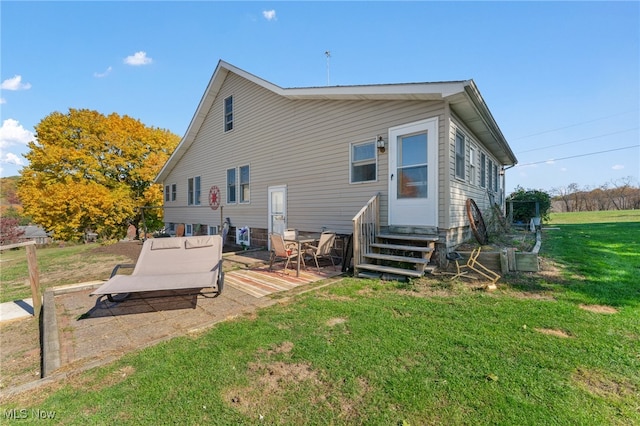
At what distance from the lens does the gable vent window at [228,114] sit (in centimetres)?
1191

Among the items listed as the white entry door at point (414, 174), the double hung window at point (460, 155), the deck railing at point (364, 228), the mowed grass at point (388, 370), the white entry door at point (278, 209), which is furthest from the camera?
the white entry door at point (278, 209)

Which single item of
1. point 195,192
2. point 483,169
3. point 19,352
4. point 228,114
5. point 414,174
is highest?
point 228,114

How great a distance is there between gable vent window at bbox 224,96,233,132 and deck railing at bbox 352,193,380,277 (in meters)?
8.15

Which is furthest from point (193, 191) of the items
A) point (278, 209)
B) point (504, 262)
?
point (504, 262)

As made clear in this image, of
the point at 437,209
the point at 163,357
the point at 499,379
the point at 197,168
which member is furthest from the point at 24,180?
→ the point at 499,379

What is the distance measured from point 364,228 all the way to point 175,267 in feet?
12.5

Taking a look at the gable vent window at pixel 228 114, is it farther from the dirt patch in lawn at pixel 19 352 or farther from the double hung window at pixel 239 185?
the dirt patch in lawn at pixel 19 352

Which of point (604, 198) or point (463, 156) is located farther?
point (604, 198)

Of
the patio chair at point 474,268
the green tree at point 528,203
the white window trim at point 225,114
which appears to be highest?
the white window trim at point 225,114

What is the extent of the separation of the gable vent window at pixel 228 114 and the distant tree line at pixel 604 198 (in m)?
33.2

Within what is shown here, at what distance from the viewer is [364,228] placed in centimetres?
620

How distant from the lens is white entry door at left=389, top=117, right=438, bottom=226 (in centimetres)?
606

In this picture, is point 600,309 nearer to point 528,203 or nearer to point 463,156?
point 463,156

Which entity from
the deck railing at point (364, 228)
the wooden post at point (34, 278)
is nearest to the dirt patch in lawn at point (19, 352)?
the wooden post at point (34, 278)
